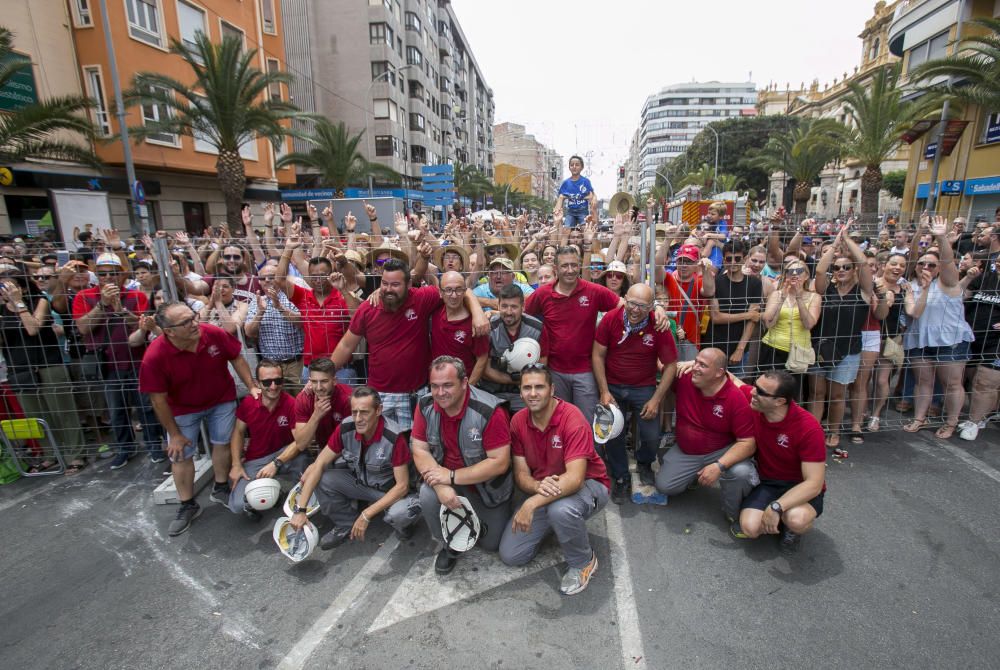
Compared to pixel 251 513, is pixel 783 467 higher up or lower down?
higher up

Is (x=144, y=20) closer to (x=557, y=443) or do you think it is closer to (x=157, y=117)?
(x=157, y=117)

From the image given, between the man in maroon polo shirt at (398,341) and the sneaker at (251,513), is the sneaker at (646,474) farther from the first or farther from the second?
the sneaker at (251,513)

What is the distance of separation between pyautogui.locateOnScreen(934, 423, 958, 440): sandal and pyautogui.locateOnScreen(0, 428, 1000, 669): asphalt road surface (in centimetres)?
88

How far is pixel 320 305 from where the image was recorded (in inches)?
203

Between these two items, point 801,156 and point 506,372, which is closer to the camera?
point 506,372

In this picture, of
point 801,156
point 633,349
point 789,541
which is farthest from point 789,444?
point 801,156

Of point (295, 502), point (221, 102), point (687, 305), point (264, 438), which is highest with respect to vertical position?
point (221, 102)

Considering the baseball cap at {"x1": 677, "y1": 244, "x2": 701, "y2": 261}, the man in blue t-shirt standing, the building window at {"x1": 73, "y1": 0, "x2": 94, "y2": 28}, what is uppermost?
the building window at {"x1": 73, "y1": 0, "x2": 94, "y2": 28}

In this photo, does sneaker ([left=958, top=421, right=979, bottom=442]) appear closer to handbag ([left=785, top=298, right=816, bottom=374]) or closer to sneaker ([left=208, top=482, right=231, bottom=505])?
handbag ([left=785, top=298, right=816, bottom=374])

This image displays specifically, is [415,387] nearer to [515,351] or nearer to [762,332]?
[515,351]

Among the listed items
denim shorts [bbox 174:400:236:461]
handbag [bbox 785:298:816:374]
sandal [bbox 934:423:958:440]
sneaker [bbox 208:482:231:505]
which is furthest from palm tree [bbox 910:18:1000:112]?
sneaker [bbox 208:482:231:505]

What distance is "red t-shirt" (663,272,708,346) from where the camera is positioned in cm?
498

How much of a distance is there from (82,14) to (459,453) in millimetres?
22015

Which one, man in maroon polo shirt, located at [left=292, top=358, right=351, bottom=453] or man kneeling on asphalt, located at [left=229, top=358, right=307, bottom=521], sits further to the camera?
man kneeling on asphalt, located at [left=229, top=358, right=307, bottom=521]
